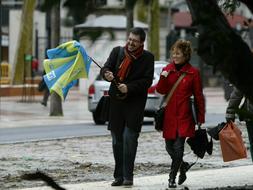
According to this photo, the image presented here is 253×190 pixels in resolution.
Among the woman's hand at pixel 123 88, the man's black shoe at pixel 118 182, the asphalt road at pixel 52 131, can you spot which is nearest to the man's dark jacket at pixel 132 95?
the woman's hand at pixel 123 88

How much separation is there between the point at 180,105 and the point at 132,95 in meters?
0.55

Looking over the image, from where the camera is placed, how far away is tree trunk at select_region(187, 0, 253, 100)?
5.48m

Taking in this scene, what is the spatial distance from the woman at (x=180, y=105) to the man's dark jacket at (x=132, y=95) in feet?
0.76

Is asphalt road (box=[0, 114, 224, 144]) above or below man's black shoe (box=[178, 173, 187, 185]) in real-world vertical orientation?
below

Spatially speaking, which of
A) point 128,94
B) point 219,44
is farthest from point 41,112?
point 219,44

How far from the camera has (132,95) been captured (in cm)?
A: 931

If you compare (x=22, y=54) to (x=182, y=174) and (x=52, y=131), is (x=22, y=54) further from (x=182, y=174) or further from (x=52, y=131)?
(x=182, y=174)

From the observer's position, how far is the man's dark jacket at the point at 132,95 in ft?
30.6

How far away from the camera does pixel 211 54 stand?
5.49 metres

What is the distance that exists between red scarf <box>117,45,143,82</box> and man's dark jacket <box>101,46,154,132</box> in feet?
0.11

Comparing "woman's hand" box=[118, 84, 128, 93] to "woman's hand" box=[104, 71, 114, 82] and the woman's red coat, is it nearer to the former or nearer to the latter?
"woman's hand" box=[104, 71, 114, 82]

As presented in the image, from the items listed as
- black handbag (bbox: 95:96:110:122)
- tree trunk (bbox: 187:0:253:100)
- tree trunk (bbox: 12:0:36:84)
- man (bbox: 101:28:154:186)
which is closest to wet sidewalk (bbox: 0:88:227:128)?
tree trunk (bbox: 12:0:36:84)

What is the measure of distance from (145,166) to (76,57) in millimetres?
3193

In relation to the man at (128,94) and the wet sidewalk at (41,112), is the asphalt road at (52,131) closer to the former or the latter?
the wet sidewalk at (41,112)
